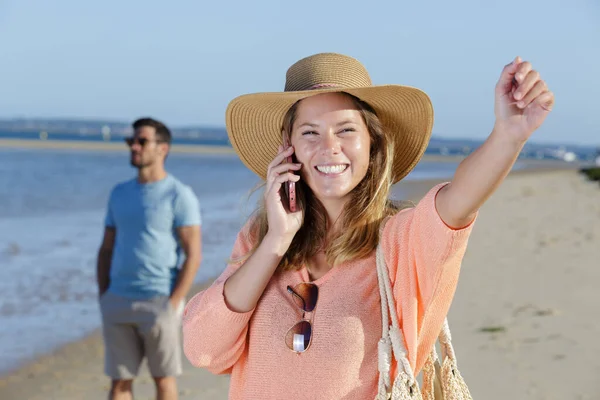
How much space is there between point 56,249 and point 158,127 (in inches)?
271

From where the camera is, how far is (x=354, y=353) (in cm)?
212

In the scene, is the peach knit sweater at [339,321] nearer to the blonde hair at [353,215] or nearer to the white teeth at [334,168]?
the blonde hair at [353,215]

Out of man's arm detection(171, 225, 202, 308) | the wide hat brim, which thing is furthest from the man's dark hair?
the wide hat brim

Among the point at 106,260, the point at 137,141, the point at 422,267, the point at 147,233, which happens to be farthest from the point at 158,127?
the point at 422,267

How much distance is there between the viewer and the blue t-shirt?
16.2 feet

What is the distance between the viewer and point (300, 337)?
7.07ft

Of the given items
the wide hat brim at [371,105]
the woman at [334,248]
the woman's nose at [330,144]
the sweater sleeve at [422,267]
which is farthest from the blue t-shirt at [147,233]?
the sweater sleeve at [422,267]

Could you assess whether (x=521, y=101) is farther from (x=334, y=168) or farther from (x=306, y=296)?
(x=306, y=296)

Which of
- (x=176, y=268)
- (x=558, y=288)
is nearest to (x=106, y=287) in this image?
(x=176, y=268)

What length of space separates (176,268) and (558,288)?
474 cm

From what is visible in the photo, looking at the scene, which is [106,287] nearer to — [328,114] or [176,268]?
[176,268]

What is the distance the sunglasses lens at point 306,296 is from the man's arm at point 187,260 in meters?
2.74

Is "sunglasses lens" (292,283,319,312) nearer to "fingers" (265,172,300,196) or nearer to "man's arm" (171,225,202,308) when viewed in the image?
"fingers" (265,172,300,196)

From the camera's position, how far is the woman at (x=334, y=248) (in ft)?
6.57
